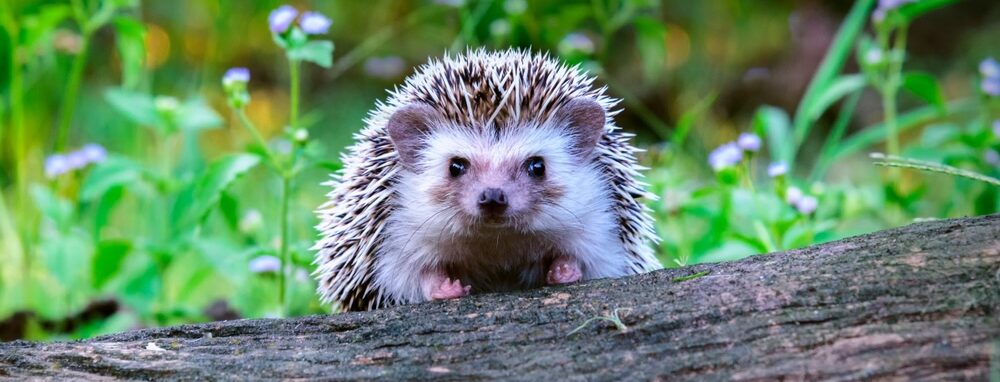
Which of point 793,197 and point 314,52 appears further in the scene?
point 793,197

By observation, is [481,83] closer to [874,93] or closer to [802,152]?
[802,152]

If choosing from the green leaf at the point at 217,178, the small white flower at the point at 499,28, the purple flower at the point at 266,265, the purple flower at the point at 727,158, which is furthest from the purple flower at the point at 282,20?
the purple flower at the point at 727,158

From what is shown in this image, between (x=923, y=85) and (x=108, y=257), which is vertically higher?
(x=923, y=85)

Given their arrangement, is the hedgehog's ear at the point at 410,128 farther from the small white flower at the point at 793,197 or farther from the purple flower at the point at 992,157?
the purple flower at the point at 992,157

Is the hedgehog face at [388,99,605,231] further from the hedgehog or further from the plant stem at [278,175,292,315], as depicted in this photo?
the plant stem at [278,175,292,315]

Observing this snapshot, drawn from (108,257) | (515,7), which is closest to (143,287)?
(108,257)

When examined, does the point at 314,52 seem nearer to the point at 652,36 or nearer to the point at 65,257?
the point at 65,257

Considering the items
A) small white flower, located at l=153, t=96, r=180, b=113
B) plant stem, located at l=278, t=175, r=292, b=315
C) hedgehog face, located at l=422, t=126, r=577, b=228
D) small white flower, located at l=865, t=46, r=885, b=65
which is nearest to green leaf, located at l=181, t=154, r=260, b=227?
plant stem, located at l=278, t=175, r=292, b=315
